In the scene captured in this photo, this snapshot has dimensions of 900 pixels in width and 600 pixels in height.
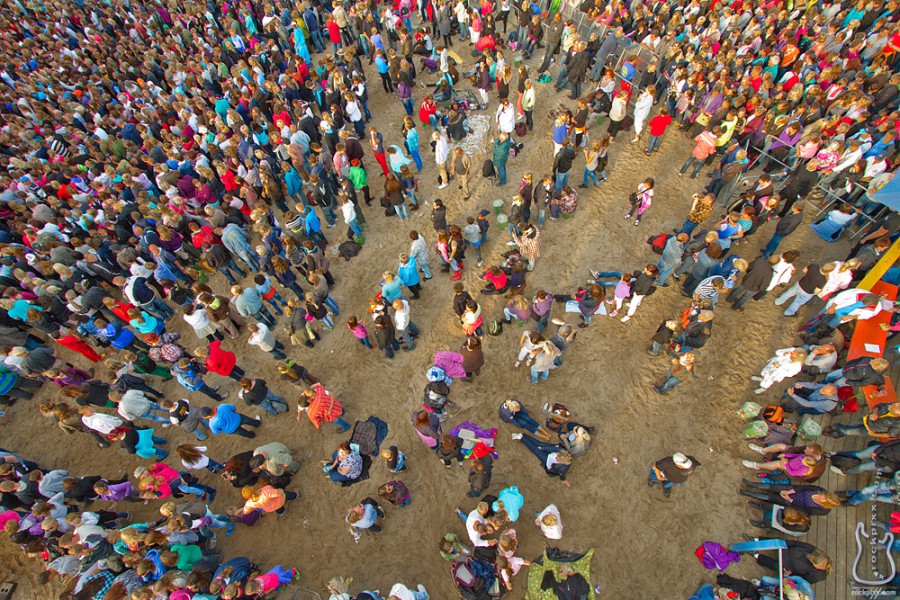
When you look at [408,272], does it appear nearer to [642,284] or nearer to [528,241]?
[528,241]

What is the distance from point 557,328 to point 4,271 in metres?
13.6

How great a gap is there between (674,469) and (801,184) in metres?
7.70

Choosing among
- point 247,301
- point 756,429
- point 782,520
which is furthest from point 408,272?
point 782,520

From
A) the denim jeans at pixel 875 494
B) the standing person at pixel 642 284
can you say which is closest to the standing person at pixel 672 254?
the standing person at pixel 642 284

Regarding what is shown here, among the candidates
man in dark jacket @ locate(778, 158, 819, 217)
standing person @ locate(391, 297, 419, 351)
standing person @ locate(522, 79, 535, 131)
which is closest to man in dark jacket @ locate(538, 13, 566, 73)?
standing person @ locate(522, 79, 535, 131)

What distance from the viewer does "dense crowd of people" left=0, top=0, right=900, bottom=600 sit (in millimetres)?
7438

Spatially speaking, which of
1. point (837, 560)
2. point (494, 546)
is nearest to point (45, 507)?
point (494, 546)

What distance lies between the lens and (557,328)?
1014 cm

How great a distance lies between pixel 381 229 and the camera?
41.7ft

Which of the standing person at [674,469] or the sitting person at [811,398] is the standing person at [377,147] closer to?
the standing person at [674,469]

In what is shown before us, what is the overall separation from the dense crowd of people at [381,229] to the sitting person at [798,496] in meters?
0.04

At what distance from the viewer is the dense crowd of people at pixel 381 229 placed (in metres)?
7.44

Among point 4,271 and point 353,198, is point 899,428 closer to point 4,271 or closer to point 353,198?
point 353,198

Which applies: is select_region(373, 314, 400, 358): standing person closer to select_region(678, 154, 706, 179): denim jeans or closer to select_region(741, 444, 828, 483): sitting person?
select_region(741, 444, 828, 483): sitting person
